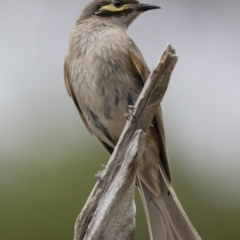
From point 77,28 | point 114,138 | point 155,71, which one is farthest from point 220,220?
point 155,71

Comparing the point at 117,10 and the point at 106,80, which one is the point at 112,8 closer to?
the point at 117,10

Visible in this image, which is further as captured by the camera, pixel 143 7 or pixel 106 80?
pixel 143 7

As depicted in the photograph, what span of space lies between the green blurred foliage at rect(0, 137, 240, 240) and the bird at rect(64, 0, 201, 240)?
1.46 m

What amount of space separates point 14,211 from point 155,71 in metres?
4.12

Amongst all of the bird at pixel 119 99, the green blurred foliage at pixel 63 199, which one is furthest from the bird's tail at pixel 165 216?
the green blurred foliage at pixel 63 199

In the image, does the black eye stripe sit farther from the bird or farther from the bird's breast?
the bird's breast

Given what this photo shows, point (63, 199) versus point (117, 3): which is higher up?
point (117, 3)

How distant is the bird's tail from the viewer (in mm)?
8219

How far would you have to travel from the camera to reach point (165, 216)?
27.8 feet

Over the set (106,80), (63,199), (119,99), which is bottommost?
(63,199)

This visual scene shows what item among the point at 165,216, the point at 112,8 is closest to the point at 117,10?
the point at 112,8

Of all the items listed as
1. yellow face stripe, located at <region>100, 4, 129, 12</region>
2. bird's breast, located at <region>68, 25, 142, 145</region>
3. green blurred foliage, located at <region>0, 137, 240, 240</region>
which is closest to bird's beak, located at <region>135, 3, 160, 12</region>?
yellow face stripe, located at <region>100, 4, 129, 12</region>

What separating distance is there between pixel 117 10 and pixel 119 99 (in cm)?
128

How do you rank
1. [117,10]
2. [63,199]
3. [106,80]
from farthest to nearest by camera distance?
[63,199] < [117,10] < [106,80]
